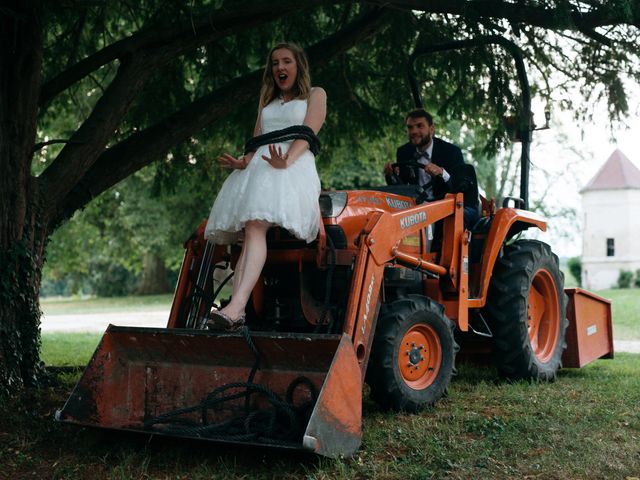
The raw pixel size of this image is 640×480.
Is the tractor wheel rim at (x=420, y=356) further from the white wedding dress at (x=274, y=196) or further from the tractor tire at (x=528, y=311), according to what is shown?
the tractor tire at (x=528, y=311)

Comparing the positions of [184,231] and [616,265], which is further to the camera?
[616,265]

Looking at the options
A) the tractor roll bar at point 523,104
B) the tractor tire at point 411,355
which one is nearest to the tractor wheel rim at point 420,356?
the tractor tire at point 411,355

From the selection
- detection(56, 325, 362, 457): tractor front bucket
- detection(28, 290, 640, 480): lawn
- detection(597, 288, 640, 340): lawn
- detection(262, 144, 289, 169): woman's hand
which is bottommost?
detection(597, 288, 640, 340): lawn

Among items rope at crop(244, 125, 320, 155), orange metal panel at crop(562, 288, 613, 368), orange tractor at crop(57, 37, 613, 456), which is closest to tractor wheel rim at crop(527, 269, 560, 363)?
orange tractor at crop(57, 37, 613, 456)

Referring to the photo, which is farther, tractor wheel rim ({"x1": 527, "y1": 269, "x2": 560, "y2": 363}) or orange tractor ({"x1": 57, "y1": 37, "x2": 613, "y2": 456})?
tractor wheel rim ({"x1": 527, "y1": 269, "x2": 560, "y2": 363})

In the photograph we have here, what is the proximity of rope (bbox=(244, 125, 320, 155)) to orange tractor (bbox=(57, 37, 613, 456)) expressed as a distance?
45cm

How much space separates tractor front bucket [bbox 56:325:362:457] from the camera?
4.73 metres

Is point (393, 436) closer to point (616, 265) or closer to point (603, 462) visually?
point (603, 462)

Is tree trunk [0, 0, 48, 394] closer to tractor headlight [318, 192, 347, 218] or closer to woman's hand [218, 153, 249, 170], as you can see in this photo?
woman's hand [218, 153, 249, 170]

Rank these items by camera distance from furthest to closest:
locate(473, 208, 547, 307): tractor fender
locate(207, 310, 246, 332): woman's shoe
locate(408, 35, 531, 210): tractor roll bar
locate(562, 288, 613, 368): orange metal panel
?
locate(562, 288, 613, 368): orange metal panel < locate(408, 35, 531, 210): tractor roll bar < locate(473, 208, 547, 307): tractor fender < locate(207, 310, 246, 332): woman's shoe

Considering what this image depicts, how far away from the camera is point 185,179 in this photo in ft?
38.0

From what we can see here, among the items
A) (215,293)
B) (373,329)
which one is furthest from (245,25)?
(373,329)

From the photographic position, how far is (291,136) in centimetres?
582

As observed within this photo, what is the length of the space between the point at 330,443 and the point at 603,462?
4.99 feet
